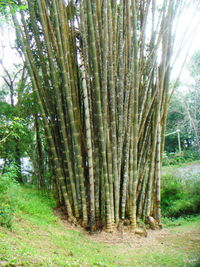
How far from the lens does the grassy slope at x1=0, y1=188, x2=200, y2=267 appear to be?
1.92m

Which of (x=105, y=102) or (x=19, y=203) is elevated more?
(x=105, y=102)

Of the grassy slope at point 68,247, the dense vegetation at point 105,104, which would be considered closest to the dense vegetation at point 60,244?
the grassy slope at point 68,247

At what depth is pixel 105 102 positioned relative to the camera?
3.13 meters

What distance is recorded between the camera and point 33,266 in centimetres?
170

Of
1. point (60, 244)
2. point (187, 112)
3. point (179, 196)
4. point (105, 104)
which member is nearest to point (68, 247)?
point (60, 244)

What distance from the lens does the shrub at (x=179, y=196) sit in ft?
15.1

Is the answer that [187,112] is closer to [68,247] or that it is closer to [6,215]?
[68,247]

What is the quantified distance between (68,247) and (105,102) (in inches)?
62.2

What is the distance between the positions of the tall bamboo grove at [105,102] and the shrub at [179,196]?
42.7 inches

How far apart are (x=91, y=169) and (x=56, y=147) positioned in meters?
0.66

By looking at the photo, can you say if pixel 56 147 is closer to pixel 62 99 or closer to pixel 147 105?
pixel 62 99

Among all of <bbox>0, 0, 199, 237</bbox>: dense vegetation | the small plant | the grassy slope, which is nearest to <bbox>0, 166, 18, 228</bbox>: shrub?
the small plant

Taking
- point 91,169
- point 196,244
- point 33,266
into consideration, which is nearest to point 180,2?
point 91,169

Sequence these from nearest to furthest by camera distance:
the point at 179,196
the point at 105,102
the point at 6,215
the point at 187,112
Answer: the point at 6,215 < the point at 105,102 < the point at 179,196 < the point at 187,112
